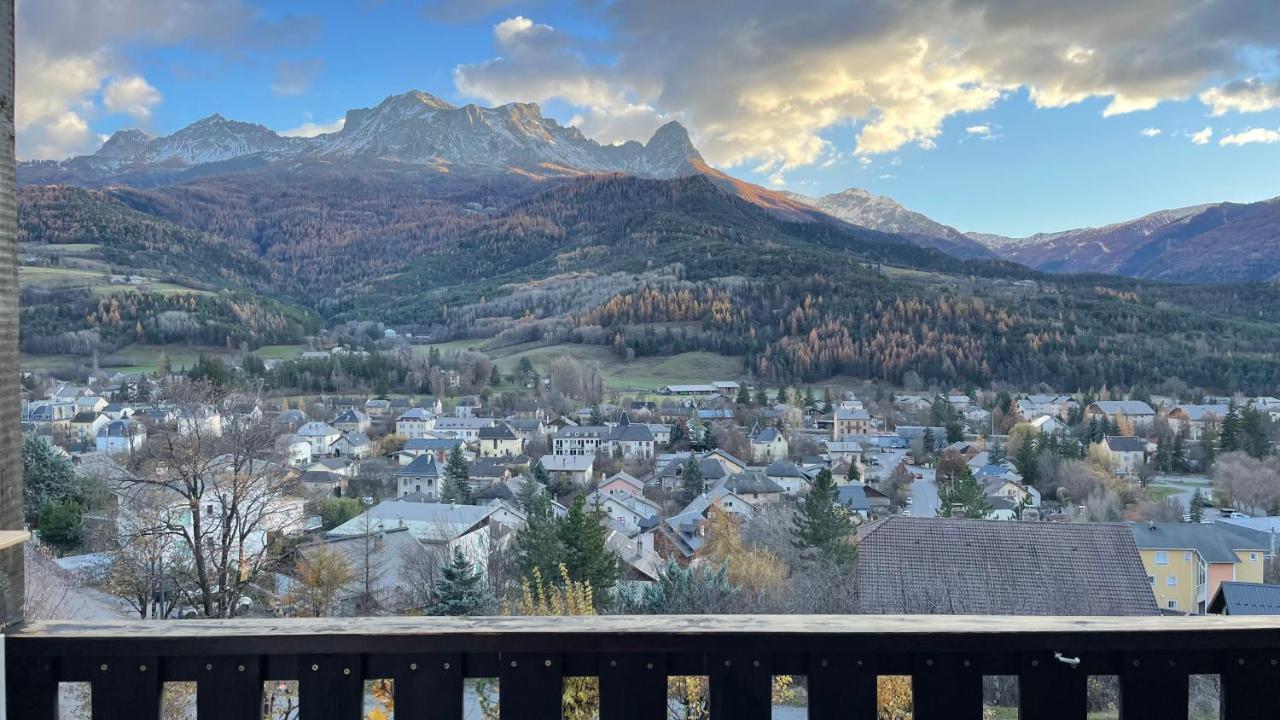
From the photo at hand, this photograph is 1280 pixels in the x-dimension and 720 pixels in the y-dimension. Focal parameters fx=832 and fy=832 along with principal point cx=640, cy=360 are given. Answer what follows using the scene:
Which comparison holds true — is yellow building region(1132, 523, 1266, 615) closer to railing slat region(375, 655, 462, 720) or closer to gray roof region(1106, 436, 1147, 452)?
gray roof region(1106, 436, 1147, 452)

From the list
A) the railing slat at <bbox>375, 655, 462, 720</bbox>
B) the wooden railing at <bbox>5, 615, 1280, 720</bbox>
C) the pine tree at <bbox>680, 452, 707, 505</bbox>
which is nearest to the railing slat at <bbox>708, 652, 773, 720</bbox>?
the wooden railing at <bbox>5, 615, 1280, 720</bbox>

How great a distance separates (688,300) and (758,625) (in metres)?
111

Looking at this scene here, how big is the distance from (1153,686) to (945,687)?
1.43ft

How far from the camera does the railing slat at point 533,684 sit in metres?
1.63

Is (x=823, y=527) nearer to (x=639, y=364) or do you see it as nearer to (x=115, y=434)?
(x=115, y=434)

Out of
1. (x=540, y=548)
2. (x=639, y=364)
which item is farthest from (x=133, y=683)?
(x=639, y=364)

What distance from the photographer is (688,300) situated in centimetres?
11206

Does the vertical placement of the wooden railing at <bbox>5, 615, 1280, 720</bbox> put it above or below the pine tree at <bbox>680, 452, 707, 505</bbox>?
above

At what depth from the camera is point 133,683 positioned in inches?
63.5

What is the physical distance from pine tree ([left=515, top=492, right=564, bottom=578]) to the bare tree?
525 centimetres

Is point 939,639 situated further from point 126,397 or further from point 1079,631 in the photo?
point 126,397

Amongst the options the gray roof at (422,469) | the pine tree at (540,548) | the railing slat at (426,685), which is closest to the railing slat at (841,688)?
the railing slat at (426,685)

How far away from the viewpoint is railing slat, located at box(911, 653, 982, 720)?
168 cm

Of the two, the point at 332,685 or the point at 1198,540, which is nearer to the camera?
the point at 332,685
